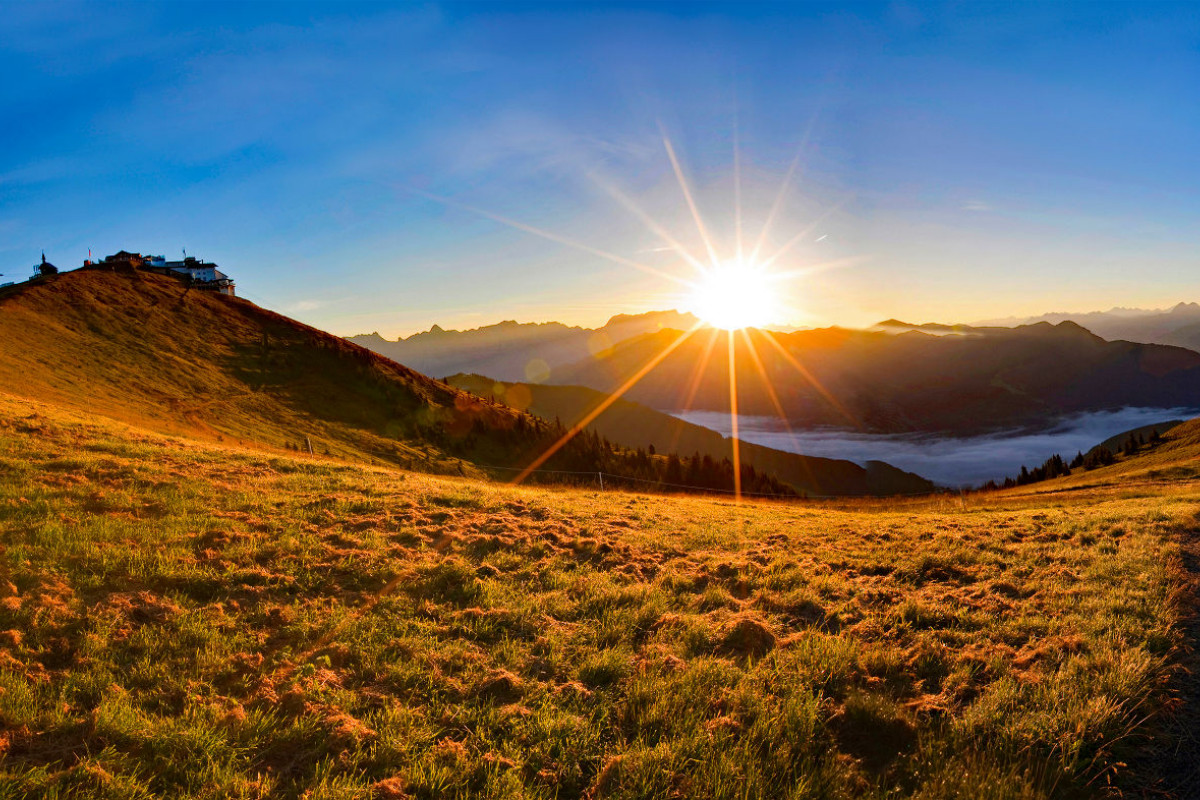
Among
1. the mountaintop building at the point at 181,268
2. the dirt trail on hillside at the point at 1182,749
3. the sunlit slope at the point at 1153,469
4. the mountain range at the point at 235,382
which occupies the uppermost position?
the mountaintop building at the point at 181,268

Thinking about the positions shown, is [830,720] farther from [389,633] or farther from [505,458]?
[505,458]

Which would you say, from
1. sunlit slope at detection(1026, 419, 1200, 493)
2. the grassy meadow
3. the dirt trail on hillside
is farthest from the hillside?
sunlit slope at detection(1026, 419, 1200, 493)

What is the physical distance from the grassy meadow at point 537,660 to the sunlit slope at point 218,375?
27.2 meters

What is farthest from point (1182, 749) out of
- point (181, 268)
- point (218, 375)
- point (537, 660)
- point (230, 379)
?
point (181, 268)

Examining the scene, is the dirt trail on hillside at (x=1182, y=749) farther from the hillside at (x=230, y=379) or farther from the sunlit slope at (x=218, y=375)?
the sunlit slope at (x=218, y=375)

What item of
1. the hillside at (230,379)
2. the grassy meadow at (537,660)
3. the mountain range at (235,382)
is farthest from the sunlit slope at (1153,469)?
the hillside at (230,379)

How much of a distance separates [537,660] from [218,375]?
54.1 meters

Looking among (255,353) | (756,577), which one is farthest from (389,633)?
(255,353)

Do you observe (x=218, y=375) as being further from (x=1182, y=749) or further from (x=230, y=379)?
(x=1182, y=749)

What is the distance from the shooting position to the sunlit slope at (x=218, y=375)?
35.3m

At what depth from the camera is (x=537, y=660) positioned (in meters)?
6.49

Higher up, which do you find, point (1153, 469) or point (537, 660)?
point (537, 660)

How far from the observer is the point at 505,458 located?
6238 centimetres

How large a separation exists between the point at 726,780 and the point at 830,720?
1525 millimetres
